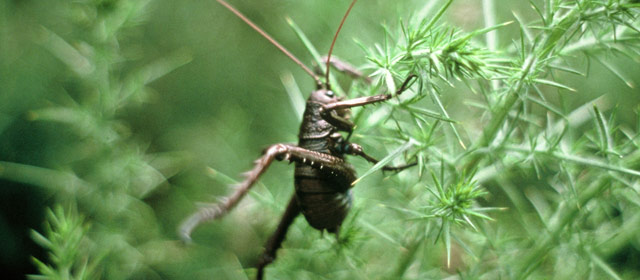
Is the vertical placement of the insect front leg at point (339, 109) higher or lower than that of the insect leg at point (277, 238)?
higher

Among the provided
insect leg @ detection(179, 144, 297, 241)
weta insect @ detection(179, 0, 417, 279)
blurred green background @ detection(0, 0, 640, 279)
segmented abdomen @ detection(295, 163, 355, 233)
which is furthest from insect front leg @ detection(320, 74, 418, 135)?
blurred green background @ detection(0, 0, 640, 279)

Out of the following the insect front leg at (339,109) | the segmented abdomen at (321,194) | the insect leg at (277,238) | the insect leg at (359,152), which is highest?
the insect front leg at (339,109)

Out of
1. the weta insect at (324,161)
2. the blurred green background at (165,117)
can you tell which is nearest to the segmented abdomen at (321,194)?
the weta insect at (324,161)

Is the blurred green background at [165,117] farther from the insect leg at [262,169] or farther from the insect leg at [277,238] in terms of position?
the insect leg at [262,169]

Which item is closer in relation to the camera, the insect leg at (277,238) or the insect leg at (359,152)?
the insect leg at (359,152)

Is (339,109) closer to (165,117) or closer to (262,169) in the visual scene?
(262,169)

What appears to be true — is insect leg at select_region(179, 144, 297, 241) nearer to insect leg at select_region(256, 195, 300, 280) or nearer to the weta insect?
the weta insect

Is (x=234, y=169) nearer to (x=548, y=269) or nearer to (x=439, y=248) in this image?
(x=439, y=248)

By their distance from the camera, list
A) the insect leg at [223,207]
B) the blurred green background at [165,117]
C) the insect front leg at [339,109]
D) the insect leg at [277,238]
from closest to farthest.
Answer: the insect leg at [223,207]
the insect front leg at [339,109]
the insect leg at [277,238]
the blurred green background at [165,117]

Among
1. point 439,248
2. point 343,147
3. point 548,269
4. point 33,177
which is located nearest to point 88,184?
point 33,177

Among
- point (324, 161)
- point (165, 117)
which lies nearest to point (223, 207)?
point (324, 161)
